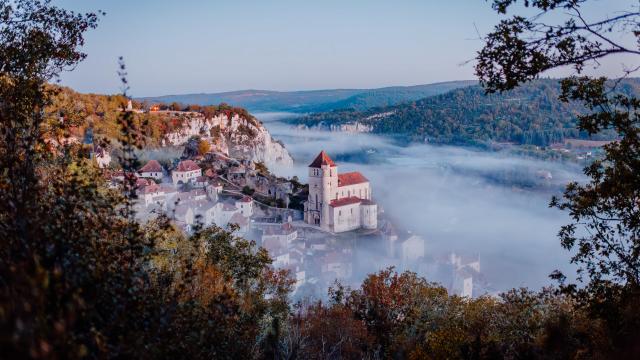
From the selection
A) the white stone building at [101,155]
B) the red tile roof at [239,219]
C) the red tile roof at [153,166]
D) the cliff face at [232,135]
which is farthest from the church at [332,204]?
the white stone building at [101,155]

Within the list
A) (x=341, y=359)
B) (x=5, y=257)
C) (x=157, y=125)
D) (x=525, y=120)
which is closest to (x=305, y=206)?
(x=157, y=125)

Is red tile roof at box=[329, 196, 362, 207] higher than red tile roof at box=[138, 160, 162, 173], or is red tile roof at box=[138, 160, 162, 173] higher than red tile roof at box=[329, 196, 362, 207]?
red tile roof at box=[138, 160, 162, 173]

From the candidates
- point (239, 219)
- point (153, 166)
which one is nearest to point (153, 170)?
point (153, 166)

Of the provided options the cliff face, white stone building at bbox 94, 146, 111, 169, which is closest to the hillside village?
white stone building at bbox 94, 146, 111, 169

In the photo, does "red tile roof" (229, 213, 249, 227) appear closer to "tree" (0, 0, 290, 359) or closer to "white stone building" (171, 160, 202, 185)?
"white stone building" (171, 160, 202, 185)

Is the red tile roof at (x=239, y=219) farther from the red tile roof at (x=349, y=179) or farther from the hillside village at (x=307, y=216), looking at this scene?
the red tile roof at (x=349, y=179)

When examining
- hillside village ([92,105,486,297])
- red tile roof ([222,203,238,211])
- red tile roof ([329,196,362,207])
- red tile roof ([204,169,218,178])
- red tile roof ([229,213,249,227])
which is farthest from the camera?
red tile roof ([204,169,218,178])

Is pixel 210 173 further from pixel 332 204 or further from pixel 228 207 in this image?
pixel 332 204
